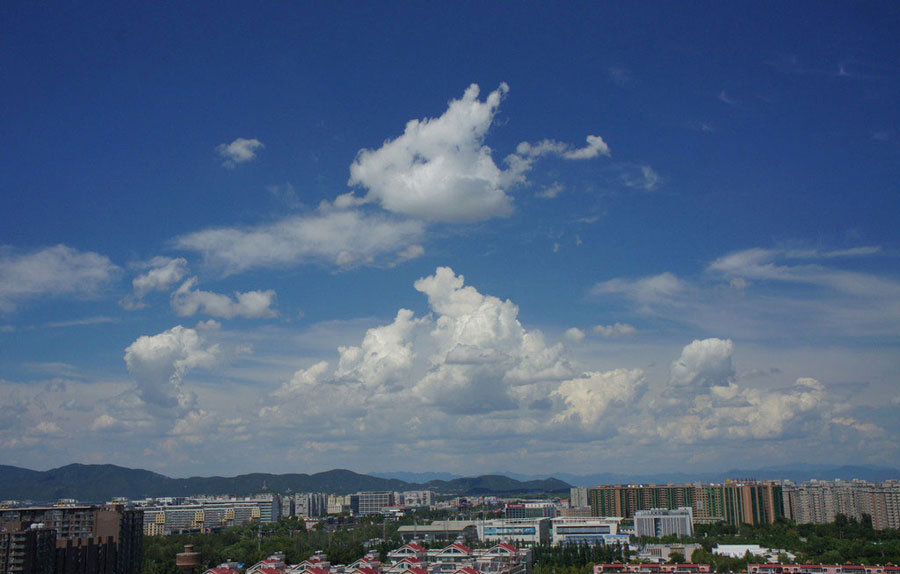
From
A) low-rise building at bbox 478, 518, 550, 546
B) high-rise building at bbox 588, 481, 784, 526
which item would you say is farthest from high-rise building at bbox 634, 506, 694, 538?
high-rise building at bbox 588, 481, 784, 526

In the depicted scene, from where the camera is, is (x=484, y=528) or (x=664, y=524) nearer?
(x=664, y=524)

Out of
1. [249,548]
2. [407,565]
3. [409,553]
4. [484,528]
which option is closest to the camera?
[407,565]

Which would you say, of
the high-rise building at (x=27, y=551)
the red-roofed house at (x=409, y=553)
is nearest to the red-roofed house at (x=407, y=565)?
the red-roofed house at (x=409, y=553)

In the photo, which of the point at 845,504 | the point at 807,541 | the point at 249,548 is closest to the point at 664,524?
the point at 807,541

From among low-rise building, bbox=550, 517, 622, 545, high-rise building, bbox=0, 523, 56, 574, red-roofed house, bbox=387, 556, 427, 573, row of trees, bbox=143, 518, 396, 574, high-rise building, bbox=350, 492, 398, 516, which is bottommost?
high-rise building, bbox=350, 492, 398, 516

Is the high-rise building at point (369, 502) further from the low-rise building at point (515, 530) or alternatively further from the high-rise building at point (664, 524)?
the high-rise building at point (664, 524)

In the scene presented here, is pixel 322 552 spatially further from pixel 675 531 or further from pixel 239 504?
pixel 239 504

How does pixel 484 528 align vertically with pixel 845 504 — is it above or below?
below

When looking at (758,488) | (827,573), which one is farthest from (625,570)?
(758,488)

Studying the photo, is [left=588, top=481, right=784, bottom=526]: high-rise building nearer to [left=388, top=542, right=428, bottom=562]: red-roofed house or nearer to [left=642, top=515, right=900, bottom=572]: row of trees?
[left=642, top=515, right=900, bottom=572]: row of trees

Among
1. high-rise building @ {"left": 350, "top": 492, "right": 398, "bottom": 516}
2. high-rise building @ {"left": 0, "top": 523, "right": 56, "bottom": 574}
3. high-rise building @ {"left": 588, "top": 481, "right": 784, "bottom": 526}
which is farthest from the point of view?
high-rise building @ {"left": 350, "top": 492, "right": 398, "bottom": 516}

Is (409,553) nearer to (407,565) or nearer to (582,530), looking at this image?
(407,565)

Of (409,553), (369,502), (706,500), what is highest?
(409,553)

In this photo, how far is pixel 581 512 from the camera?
267 ft
